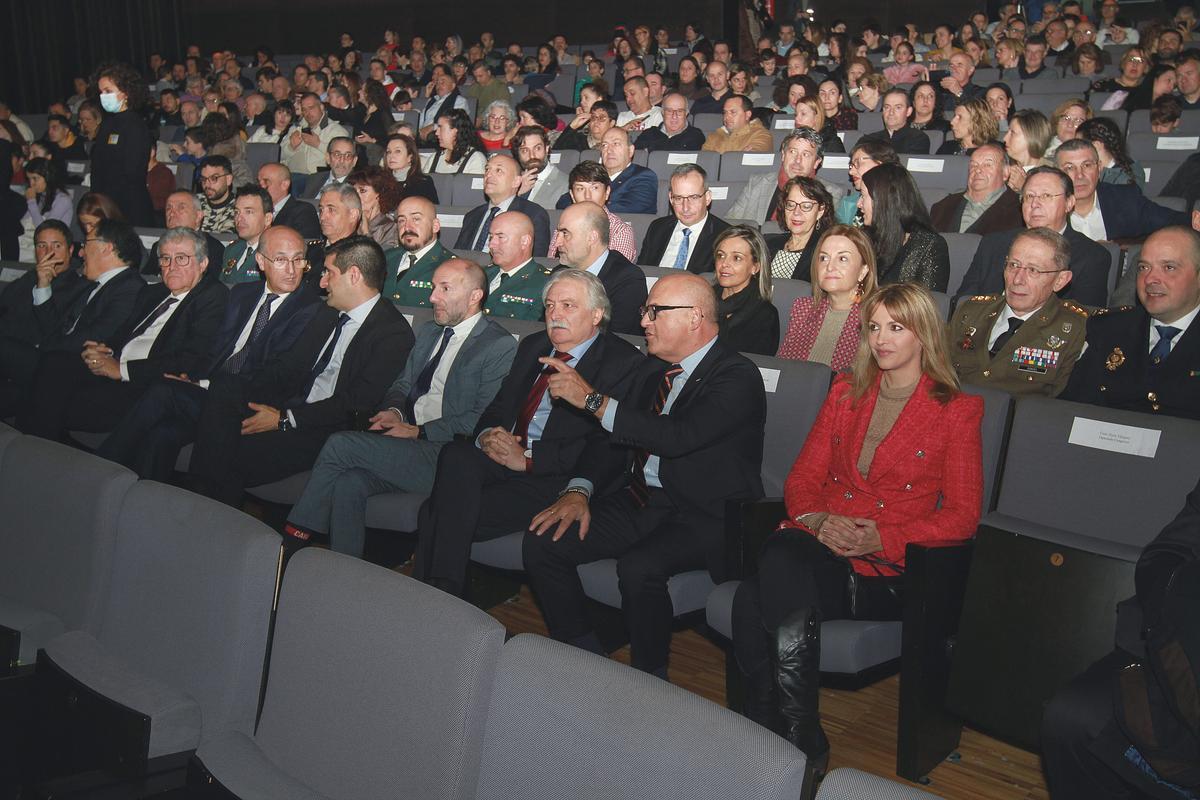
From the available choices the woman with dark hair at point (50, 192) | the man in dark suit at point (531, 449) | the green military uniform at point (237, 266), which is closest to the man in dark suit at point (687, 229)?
the man in dark suit at point (531, 449)

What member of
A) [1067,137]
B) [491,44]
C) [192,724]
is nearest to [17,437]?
[192,724]

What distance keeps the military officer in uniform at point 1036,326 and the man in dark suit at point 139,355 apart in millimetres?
2838

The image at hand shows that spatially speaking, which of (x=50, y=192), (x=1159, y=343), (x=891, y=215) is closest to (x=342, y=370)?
(x=891, y=215)

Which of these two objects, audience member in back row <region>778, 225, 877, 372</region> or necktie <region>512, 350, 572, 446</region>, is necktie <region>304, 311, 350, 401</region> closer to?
necktie <region>512, 350, 572, 446</region>

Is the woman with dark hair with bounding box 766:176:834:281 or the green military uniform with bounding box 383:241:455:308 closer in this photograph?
the woman with dark hair with bounding box 766:176:834:281

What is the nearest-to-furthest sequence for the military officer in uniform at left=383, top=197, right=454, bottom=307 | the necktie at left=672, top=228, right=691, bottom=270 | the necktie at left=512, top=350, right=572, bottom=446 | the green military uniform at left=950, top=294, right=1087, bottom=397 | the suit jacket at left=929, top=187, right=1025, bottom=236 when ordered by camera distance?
the green military uniform at left=950, top=294, right=1087, bottom=397, the necktie at left=512, top=350, right=572, bottom=446, the suit jacket at left=929, top=187, right=1025, bottom=236, the military officer in uniform at left=383, top=197, right=454, bottom=307, the necktie at left=672, top=228, right=691, bottom=270

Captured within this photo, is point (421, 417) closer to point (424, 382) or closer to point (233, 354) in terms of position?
point (424, 382)

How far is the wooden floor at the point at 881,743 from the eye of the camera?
7.16ft

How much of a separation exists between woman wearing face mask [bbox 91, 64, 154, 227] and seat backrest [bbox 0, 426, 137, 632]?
4.65m

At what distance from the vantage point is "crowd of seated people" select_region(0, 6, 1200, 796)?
2.46m

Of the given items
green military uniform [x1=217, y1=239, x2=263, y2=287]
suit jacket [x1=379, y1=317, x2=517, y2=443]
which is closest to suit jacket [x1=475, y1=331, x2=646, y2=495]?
suit jacket [x1=379, y1=317, x2=517, y2=443]

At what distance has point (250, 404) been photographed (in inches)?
136

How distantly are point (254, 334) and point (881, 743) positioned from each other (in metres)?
2.63

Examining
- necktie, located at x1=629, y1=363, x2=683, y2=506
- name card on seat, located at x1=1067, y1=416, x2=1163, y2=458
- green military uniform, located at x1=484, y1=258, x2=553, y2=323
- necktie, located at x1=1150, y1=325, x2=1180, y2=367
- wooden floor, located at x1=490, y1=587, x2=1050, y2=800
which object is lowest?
wooden floor, located at x1=490, y1=587, x2=1050, y2=800
